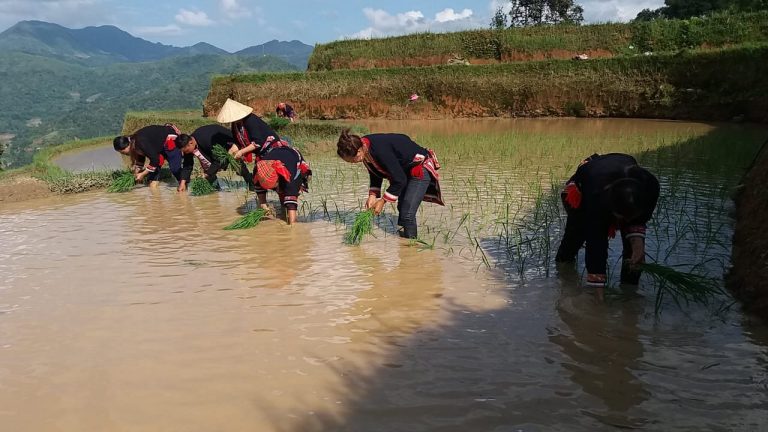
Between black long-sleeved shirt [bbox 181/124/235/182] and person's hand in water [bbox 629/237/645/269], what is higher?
black long-sleeved shirt [bbox 181/124/235/182]

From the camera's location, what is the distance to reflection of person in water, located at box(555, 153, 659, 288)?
2.77m

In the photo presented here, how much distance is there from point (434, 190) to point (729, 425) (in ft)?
10.1

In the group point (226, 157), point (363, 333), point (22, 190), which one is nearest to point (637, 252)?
point (363, 333)

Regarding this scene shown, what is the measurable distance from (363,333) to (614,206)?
1420 millimetres

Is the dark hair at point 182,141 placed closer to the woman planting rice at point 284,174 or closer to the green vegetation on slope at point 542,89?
the woman planting rice at point 284,174

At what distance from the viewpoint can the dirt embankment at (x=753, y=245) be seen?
2854 millimetres

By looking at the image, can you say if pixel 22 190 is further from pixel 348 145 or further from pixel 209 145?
pixel 348 145

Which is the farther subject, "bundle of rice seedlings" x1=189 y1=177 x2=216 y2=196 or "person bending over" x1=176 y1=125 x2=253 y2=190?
"bundle of rice seedlings" x1=189 y1=177 x2=216 y2=196

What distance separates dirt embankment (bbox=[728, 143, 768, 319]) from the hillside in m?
69.2

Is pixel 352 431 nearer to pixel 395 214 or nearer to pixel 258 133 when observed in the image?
pixel 395 214

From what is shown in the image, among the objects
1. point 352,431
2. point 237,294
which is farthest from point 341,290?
point 352,431

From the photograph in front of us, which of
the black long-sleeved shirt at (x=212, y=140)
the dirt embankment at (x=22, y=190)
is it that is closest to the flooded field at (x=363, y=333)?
the black long-sleeved shirt at (x=212, y=140)

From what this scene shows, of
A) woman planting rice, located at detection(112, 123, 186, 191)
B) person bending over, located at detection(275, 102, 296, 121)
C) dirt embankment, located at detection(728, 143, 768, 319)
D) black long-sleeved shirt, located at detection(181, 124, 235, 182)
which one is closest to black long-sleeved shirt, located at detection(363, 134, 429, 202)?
dirt embankment, located at detection(728, 143, 768, 319)

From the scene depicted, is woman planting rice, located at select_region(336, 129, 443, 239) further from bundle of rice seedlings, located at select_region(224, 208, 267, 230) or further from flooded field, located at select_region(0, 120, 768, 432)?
bundle of rice seedlings, located at select_region(224, 208, 267, 230)
